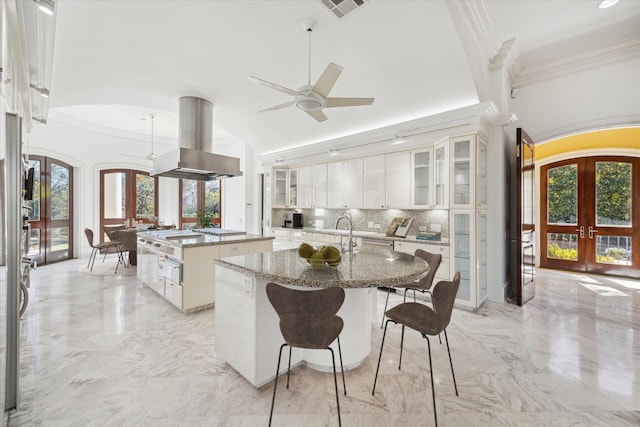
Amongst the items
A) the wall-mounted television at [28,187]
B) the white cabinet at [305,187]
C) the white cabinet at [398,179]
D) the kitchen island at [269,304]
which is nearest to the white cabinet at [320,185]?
the white cabinet at [305,187]

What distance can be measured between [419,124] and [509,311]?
287cm

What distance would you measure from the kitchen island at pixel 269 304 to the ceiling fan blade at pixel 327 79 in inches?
56.5

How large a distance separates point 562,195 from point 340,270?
699 cm

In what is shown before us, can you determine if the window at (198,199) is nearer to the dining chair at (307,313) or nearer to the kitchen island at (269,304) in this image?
the kitchen island at (269,304)

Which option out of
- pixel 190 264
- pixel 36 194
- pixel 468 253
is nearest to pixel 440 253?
pixel 468 253

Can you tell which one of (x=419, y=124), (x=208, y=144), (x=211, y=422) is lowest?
(x=211, y=422)

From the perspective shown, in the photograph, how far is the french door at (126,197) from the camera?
25.3ft

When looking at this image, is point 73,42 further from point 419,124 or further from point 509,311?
point 509,311

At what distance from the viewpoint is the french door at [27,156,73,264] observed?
20.4 ft

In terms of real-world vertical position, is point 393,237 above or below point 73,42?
below

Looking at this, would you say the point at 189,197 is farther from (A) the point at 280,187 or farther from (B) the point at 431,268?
(B) the point at 431,268

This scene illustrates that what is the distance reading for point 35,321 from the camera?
327cm

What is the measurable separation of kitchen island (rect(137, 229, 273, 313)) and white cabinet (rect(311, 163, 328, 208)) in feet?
6.79

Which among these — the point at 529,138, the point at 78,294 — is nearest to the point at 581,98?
the point at 529,138
